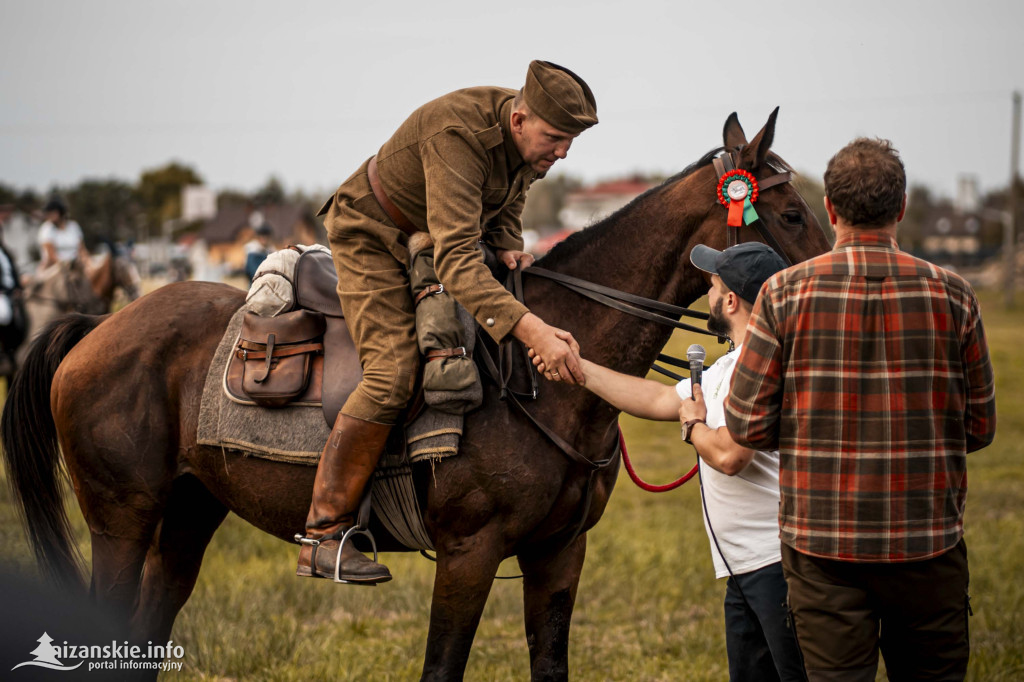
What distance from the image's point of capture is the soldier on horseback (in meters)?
3.11

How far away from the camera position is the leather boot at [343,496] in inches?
132

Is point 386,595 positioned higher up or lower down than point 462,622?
lower down

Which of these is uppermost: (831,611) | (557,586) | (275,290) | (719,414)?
(275,290)

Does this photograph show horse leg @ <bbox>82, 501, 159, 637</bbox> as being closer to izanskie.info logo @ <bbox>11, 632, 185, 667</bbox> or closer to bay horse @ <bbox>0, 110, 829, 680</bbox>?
bay horse @ <bbox>0, 110, 829, 680</bbox>

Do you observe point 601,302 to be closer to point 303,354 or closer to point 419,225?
point 419,225

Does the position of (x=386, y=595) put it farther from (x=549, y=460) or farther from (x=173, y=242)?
(x=173, y=242)

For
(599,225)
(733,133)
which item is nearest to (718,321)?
(599,225)

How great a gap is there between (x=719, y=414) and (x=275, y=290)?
197 cm

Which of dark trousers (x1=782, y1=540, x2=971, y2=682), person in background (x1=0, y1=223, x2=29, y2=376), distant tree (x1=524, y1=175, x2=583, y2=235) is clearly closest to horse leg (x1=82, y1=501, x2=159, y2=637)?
dark trousers (x1=782, y1=540, x2=971, y2=682)

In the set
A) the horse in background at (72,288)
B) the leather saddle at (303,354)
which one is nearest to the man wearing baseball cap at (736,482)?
the leather saddle at (303,354)

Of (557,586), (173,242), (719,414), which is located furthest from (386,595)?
(173,242)

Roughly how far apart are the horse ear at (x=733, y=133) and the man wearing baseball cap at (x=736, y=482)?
61 centimetres

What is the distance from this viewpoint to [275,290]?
150 inches

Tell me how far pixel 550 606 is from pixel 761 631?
89 cm
